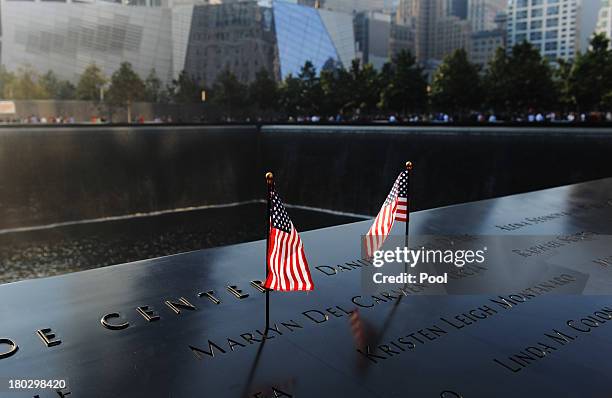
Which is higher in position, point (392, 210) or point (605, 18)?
point (605, 18)

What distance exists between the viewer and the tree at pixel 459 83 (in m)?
32.2

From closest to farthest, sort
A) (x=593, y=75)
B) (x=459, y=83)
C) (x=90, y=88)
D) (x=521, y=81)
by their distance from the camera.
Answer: (x=593, y=75)
(x=521, y=81)
(x=459, y=83)
(x=90, y=88)

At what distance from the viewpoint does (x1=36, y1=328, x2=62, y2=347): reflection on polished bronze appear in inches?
146

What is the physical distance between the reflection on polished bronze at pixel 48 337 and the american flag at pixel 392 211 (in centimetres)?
272

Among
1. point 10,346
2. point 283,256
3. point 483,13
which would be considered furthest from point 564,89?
point 483,13

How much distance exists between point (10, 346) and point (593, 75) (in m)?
29.6

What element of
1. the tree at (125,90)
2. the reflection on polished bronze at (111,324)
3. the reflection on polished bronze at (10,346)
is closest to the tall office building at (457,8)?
the tree at (125,90)

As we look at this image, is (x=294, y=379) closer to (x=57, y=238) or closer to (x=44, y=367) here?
(x=44, y=367)

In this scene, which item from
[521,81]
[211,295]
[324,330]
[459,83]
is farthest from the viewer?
[459,83]

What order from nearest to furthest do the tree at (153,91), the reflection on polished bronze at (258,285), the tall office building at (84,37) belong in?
the reflection on polished bronze at (258,285)
the tree at (153,91)
the tall office building at (84,37)

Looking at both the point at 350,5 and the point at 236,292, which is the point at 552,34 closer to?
the point at 350,5

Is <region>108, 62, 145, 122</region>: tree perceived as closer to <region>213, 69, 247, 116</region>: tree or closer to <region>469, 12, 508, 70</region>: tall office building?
<region>213, 69, 247, 116</region>: tree

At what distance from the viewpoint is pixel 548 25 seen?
72.9 meters

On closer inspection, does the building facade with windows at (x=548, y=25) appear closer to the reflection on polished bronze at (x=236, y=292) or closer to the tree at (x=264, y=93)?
the tree at (x=264, y=93)
